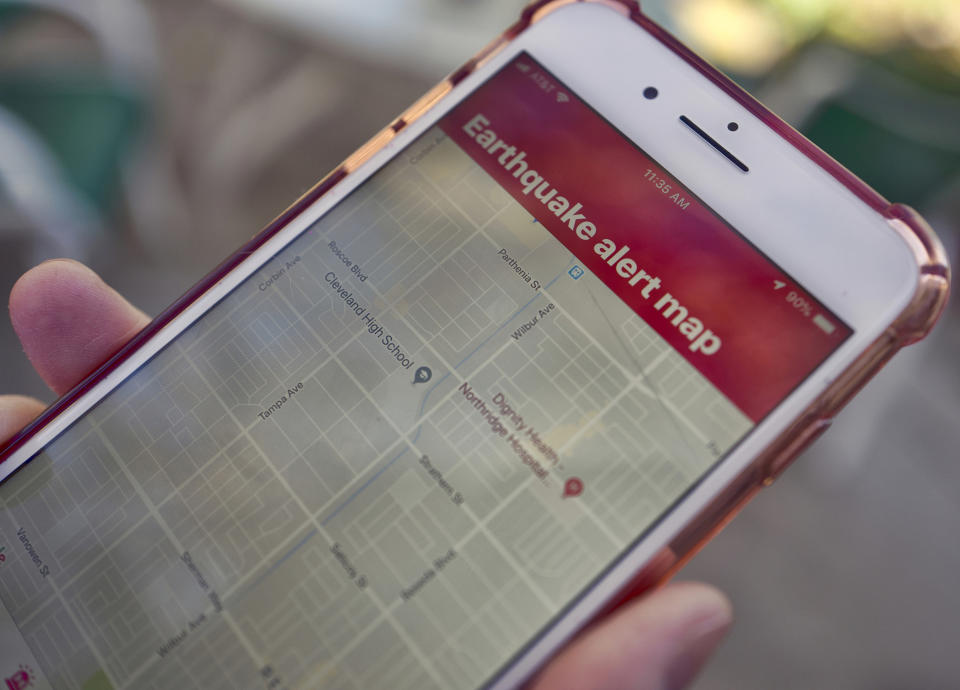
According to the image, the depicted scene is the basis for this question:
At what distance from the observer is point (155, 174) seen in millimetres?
1159

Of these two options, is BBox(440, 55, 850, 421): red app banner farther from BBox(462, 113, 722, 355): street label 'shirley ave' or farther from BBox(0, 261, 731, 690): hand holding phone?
BBox(0, 261, 731, 690): hand holding phone

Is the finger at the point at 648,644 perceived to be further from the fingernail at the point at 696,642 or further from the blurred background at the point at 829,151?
the blurred background at the point at 829,151

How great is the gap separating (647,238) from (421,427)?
0.20 metres

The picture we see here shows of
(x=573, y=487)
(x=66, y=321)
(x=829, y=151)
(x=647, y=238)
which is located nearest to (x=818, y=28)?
(x=829, y=151)

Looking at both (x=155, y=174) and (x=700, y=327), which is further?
(x=155, y=174)

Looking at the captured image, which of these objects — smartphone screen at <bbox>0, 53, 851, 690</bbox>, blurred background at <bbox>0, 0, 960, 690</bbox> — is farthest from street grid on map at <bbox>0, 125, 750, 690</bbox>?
blurred background at <bbox>0, 0, 960, 690</bbox>

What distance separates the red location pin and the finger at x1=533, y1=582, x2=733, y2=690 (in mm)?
76

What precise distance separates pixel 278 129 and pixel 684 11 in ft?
2.39

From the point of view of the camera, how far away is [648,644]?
399 millimetres

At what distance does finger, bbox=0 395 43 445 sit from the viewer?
52 centimetres

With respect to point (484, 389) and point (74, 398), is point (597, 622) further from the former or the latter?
point (74, 398)

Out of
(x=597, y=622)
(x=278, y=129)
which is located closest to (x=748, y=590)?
(x=597, y=622)

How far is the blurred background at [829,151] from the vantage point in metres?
0.78

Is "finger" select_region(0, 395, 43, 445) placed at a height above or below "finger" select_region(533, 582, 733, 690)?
above
